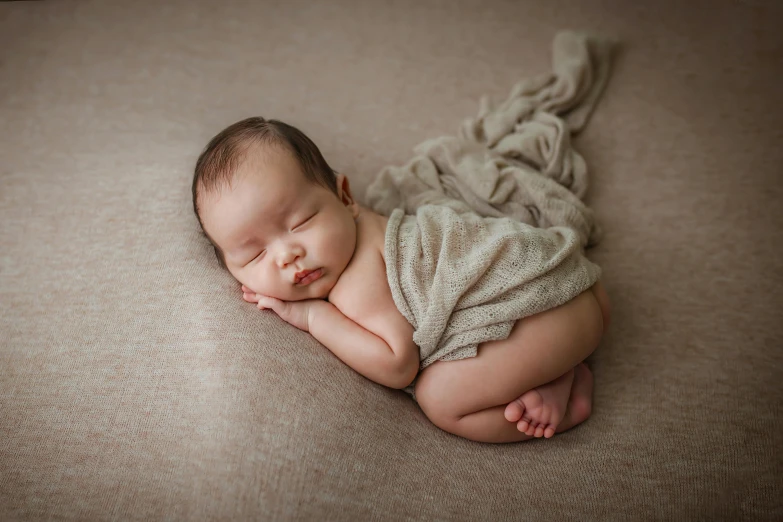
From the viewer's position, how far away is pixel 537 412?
114 centimetres

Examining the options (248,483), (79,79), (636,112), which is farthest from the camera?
(79,79)

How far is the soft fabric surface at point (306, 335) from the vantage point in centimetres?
102

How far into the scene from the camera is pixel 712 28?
1.68m

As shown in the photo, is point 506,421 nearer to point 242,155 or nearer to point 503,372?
point 503,372

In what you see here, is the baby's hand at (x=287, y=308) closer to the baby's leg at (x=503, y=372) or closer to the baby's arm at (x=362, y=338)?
the baby's arm at (x=362, y=338)

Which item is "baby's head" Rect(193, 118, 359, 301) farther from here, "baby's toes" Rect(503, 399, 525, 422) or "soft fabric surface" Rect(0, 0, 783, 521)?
"baby's toes" Rect(503, 399, 525, 422)

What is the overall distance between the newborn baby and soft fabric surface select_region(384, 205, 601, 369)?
1.1 inches

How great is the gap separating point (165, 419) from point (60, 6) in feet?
5.55

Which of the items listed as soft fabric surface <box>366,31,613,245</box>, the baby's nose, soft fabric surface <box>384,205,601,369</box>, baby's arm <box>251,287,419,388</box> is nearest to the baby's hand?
baby's arm <box>251,287,419,388</box>

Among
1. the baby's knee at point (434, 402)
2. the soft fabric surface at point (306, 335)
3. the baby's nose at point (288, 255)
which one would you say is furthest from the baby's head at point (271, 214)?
the baby's knee at point (434, 402)

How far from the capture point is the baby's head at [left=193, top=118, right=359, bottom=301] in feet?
3.63

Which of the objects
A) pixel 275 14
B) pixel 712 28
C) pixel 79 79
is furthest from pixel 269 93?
pixel 712 28

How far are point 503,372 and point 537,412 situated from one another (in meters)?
0.12

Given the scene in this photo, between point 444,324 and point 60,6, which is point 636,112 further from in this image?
point 60,6
